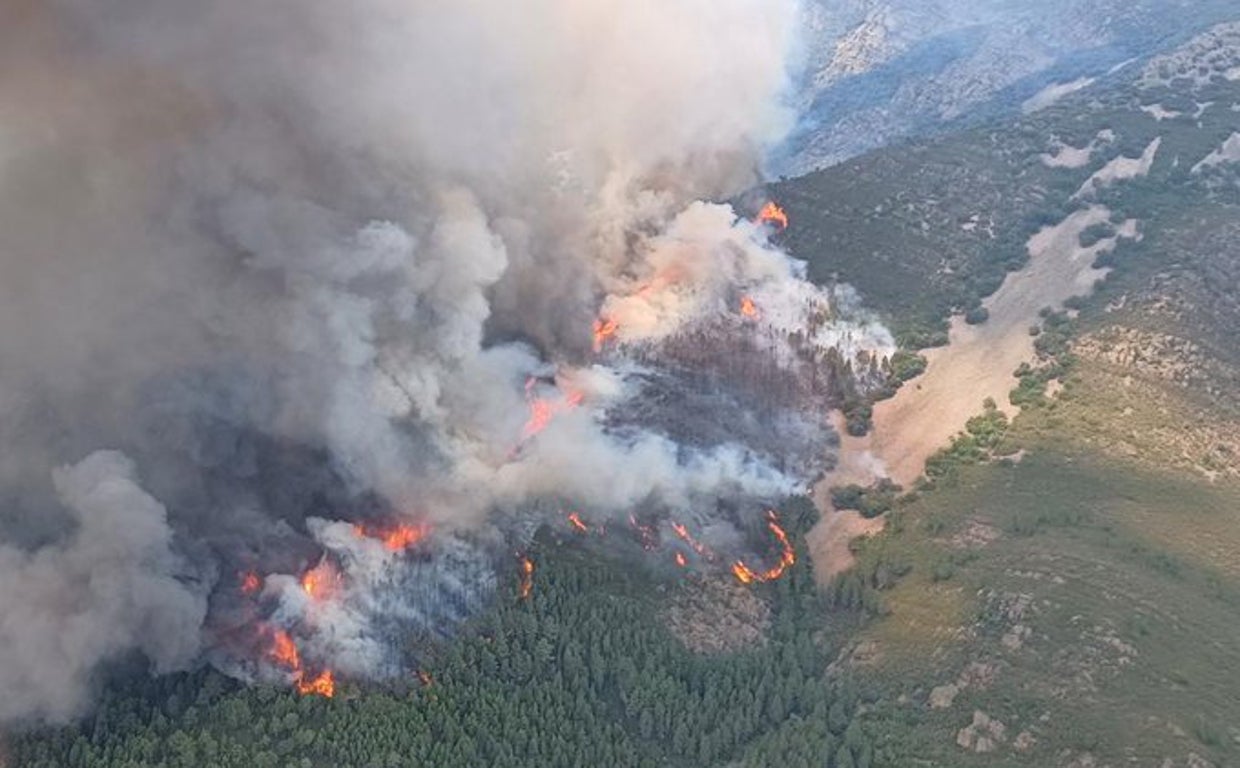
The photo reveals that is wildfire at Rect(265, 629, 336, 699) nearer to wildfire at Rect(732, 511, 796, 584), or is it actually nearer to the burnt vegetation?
the burnt vegetation

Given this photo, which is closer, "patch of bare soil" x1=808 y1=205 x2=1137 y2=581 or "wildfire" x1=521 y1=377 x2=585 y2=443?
"wildfire" x1=521 y1=377 x2=585 y2=443

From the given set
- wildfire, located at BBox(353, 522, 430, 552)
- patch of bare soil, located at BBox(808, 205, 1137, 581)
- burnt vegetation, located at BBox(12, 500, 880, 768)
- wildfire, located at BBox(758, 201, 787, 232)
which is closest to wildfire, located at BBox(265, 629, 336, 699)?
burnt vegetation, located at BBox(12, 500, 880, 768)

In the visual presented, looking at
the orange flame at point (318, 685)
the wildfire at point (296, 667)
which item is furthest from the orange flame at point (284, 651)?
the orange flame at point (318, 685)

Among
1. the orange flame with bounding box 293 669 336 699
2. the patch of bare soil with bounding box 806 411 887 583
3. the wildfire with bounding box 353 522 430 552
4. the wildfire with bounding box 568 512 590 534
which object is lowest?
the patch of bare soil with bounding box 806 411 887 583

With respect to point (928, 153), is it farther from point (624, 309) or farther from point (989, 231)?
point (624, 309)

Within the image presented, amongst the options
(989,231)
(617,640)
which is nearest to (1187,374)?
(989,231)

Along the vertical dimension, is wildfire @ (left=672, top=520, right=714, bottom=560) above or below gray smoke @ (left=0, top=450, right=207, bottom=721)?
below

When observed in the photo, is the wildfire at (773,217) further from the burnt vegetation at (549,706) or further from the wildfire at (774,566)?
the burnt vegetation at (549,706)
